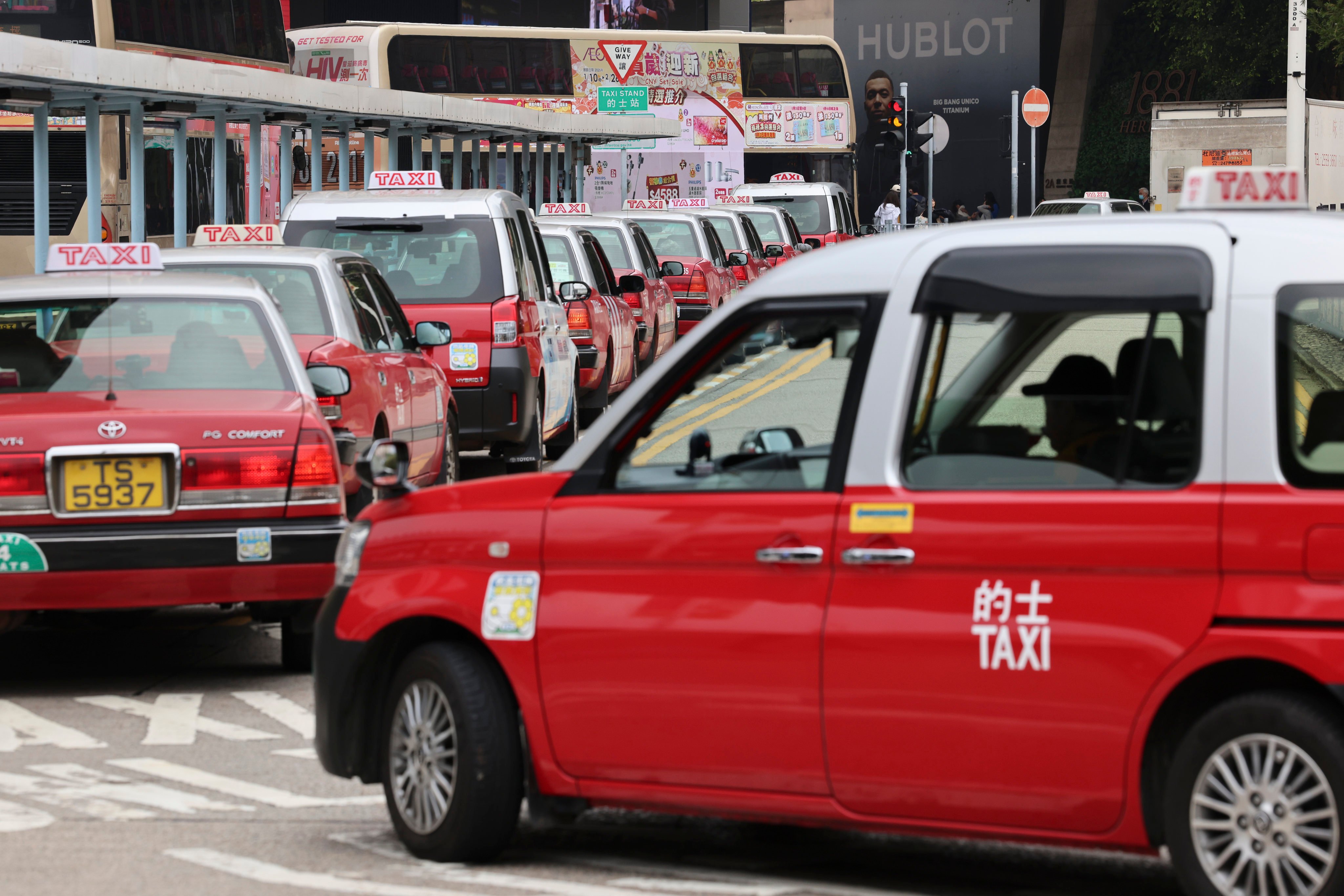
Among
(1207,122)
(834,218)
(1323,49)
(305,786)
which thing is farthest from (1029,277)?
(1323,49)

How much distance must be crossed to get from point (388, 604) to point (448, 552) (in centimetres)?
24

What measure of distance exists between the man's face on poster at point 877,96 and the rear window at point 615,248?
162 ft

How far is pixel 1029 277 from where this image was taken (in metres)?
5.04

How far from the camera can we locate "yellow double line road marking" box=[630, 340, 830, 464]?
5473mm

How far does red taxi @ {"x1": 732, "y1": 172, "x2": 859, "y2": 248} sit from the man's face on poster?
34.7m

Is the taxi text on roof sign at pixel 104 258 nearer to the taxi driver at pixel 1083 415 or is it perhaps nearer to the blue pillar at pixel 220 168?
the taxi driver at pixel 1083 415

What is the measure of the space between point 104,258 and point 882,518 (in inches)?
207

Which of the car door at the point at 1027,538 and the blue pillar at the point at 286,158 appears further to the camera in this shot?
the blue pillar at the point at 286,158

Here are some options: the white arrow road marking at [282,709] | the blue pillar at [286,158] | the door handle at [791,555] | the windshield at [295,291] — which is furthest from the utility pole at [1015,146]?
the door handle at [791,555]

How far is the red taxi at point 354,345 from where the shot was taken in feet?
33.7

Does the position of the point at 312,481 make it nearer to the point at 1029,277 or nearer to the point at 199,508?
the point at 199,508

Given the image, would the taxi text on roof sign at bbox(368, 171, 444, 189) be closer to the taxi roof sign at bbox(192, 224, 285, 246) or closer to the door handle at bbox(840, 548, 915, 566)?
the taxi roof sign at bbox(192, 224, 285, 246)

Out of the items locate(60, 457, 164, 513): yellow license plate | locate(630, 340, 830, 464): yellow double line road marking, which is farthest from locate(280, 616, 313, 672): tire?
locate(630, 340, 830, 464): yellow double line road marking

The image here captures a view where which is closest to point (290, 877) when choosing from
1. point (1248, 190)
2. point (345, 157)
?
point (1248, 190)
